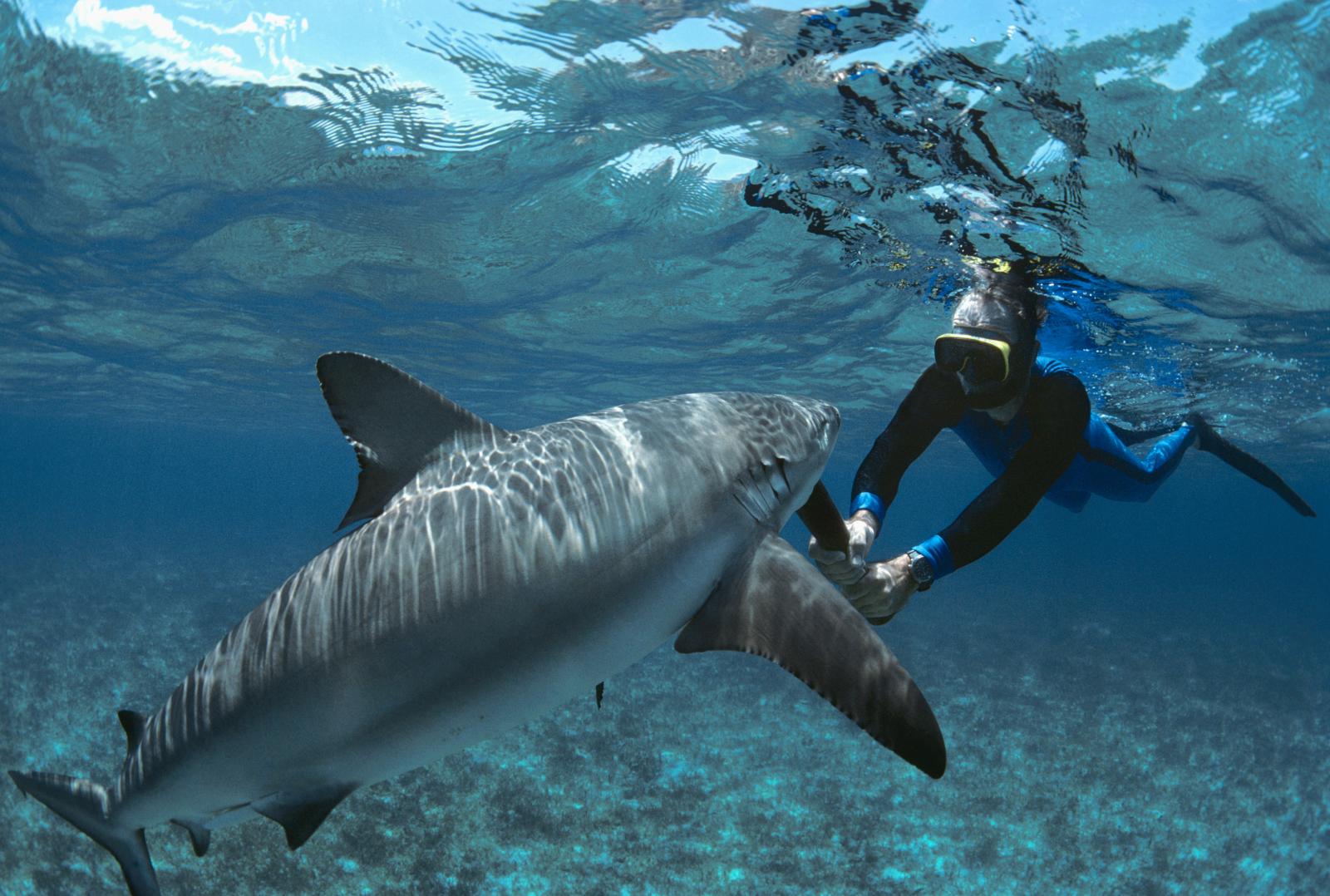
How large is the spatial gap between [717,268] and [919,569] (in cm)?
1140

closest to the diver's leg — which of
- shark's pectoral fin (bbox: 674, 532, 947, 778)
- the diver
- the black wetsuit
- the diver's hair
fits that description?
the diver

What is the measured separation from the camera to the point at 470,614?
94.6 inches

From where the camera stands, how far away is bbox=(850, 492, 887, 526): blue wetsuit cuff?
13.8ft

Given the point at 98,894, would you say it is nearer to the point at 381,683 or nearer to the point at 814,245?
the point at 381,683

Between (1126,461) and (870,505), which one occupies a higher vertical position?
(870,505)

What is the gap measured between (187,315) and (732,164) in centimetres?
1721

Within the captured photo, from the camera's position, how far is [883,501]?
4402 mm

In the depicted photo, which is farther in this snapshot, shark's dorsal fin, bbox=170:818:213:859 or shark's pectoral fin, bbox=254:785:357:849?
shark's dorsal fin, bbox=170:818:213:859

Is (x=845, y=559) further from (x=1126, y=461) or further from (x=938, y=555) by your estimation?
(x=1126, y=461)

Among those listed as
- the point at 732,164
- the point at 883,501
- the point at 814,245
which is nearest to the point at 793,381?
the point at 814,245

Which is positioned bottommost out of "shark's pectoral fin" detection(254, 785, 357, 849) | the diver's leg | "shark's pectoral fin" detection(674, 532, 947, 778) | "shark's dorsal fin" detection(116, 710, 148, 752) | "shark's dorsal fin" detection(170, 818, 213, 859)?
"shark's dorsal fin" detection(170, 818, 213, 859)

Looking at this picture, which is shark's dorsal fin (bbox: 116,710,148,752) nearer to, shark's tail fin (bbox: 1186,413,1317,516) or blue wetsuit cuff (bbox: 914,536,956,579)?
blue wetsuit cuff (bbox: 914,536,956,579)

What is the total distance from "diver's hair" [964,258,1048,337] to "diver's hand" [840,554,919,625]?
30.4 ft

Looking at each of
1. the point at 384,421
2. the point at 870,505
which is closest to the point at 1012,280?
the point at 870,505
